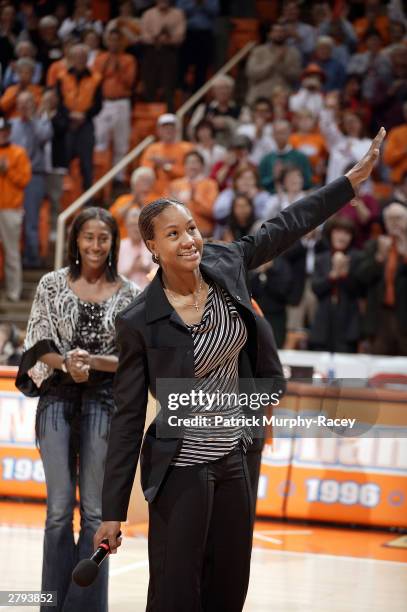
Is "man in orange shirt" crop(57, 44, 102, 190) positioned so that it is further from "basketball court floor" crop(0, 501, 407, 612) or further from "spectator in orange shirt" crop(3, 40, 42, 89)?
"basketball court floor" crop(0, 501, 407, 612)

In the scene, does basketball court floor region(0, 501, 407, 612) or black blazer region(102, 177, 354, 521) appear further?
basketball court floor region(0, 501, 407, 612)

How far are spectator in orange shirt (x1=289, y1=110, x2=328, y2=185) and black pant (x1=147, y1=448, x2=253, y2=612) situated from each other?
973 centimetres

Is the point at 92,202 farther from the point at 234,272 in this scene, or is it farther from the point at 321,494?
the point at 234,272

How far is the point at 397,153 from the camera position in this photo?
12656mm

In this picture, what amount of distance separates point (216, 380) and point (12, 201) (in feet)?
33.5

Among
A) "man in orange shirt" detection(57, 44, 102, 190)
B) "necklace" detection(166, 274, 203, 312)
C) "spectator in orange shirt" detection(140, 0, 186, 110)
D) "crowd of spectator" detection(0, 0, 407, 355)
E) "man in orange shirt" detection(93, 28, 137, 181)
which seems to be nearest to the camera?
"necklace" detection(166, 274, 203, 312)

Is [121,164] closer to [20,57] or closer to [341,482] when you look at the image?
[20,57]

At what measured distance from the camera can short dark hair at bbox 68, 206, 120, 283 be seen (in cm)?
521

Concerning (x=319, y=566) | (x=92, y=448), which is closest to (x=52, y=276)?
(x=92, y=448)

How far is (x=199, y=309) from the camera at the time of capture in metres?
Result: 3.66

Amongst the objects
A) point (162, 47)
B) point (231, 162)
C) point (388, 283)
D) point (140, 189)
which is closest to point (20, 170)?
point (140, 189)

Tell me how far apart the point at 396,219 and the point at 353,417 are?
22.3 ft

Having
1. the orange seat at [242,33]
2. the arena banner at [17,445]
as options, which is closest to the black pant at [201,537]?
the arena banner at [17,445]

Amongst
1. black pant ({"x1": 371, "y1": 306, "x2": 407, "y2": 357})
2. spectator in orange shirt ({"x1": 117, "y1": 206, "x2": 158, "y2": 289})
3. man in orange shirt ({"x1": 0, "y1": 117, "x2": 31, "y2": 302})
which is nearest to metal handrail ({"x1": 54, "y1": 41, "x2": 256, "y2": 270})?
man in orange shirt ({"x1": 0, "y1": 117, "x2": 31, "y2": 302})
